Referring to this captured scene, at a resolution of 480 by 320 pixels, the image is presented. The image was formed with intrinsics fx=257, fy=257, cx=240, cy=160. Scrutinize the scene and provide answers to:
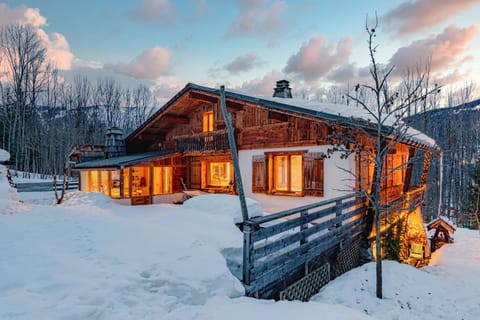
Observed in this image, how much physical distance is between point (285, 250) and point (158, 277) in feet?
10.1

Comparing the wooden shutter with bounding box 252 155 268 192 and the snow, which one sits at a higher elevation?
the snow

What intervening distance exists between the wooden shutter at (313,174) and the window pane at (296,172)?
1.53ft

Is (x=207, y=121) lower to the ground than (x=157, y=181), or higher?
higher

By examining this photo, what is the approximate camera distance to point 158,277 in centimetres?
383

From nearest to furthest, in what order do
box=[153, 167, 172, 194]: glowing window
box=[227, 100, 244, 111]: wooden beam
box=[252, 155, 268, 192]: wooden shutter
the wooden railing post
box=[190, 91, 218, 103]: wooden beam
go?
the wooden railing post
box=[252, 155, 268, 192]: wooden shutter
box=[227, 100, 244, 111]: wooden beam
box=[190, 91, 218, 103]: wooden beam
box=[153, 167, 172, 194]: glowing window

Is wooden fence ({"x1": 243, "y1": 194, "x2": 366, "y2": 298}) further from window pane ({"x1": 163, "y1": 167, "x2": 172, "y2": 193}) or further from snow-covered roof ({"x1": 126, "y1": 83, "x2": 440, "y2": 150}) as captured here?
window pane ({"x1": 163, "y1": 167, "x2": 172, "y2": 193})

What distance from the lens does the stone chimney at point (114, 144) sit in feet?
49.5

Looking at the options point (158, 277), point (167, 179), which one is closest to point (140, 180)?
point (167, 179)

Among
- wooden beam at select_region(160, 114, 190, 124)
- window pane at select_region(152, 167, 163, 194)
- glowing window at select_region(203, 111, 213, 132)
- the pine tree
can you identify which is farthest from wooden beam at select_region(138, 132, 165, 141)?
the pine tree

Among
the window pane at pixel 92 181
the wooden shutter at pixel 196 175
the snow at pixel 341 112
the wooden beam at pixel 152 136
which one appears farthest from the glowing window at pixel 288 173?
the window pane at pixel 92 181

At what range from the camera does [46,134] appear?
105ft

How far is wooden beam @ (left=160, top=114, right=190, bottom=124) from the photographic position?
1336cm

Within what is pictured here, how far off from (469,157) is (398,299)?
31850 millimetres

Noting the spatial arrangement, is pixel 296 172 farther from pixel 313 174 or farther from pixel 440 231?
pixel 440 231
